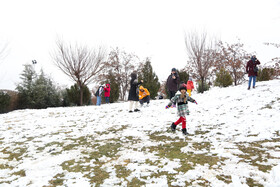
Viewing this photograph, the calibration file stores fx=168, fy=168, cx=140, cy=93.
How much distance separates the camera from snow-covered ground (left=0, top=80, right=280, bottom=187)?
2686 mm

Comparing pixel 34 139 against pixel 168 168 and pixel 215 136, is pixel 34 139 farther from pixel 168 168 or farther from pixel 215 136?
pixel 215 136

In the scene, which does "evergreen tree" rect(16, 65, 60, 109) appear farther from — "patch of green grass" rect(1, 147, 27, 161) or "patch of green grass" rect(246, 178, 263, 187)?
"patch of green grass" rect(246, 178, 263, 187)

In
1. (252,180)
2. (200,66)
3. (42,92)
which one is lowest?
(252,180)

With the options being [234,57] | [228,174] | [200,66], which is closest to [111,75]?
[200,66]

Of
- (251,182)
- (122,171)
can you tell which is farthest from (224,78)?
(122,171)

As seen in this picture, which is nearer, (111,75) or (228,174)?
(228,174)

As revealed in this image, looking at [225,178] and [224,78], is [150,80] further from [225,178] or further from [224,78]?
[225,178]

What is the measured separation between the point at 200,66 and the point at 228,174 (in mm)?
13776

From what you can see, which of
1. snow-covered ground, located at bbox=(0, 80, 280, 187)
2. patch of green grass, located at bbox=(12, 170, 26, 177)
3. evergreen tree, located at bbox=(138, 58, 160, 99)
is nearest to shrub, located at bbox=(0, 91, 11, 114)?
snow-covered ground, located at bbox=(0, 80, 280, 187)

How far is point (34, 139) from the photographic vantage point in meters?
5.32

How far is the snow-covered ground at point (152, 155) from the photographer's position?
8.81 feet

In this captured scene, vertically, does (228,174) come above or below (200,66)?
below

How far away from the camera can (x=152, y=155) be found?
3.63m

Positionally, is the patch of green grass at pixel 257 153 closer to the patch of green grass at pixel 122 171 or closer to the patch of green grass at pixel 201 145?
the patch of green grass at pixel 201 145
